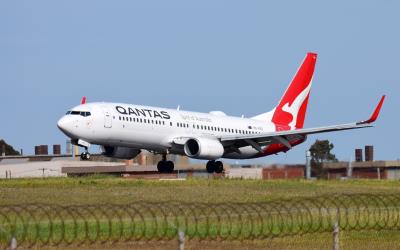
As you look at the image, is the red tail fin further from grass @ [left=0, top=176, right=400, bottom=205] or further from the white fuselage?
grass @ [left=0, top=176, right=400, bottom=205]

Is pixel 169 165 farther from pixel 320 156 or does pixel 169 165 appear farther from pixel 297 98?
pixel 297 98

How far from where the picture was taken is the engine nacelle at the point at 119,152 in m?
60.2

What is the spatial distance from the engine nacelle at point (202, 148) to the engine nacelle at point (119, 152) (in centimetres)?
343

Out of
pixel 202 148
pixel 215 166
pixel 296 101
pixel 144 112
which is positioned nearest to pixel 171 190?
pixel 144 112

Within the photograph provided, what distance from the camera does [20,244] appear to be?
2422cm

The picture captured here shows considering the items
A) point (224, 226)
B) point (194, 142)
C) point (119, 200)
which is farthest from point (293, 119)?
point (224, 226)

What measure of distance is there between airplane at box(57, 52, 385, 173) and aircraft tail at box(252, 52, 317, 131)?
69 millimetres

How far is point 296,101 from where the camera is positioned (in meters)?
71.8

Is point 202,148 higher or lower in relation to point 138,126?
lower

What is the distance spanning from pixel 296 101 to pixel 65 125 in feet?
70.3

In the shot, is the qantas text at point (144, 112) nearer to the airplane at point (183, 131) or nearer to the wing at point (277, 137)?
the airplane at point (183, 131)

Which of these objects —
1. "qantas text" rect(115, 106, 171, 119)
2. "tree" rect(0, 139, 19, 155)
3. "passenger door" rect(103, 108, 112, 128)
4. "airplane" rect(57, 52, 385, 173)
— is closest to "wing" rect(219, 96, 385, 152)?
"airplane" rect(57, 52, 385, 173)

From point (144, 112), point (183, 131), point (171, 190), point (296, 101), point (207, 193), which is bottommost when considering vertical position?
point (207, 193)

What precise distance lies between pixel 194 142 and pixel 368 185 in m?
11.8
